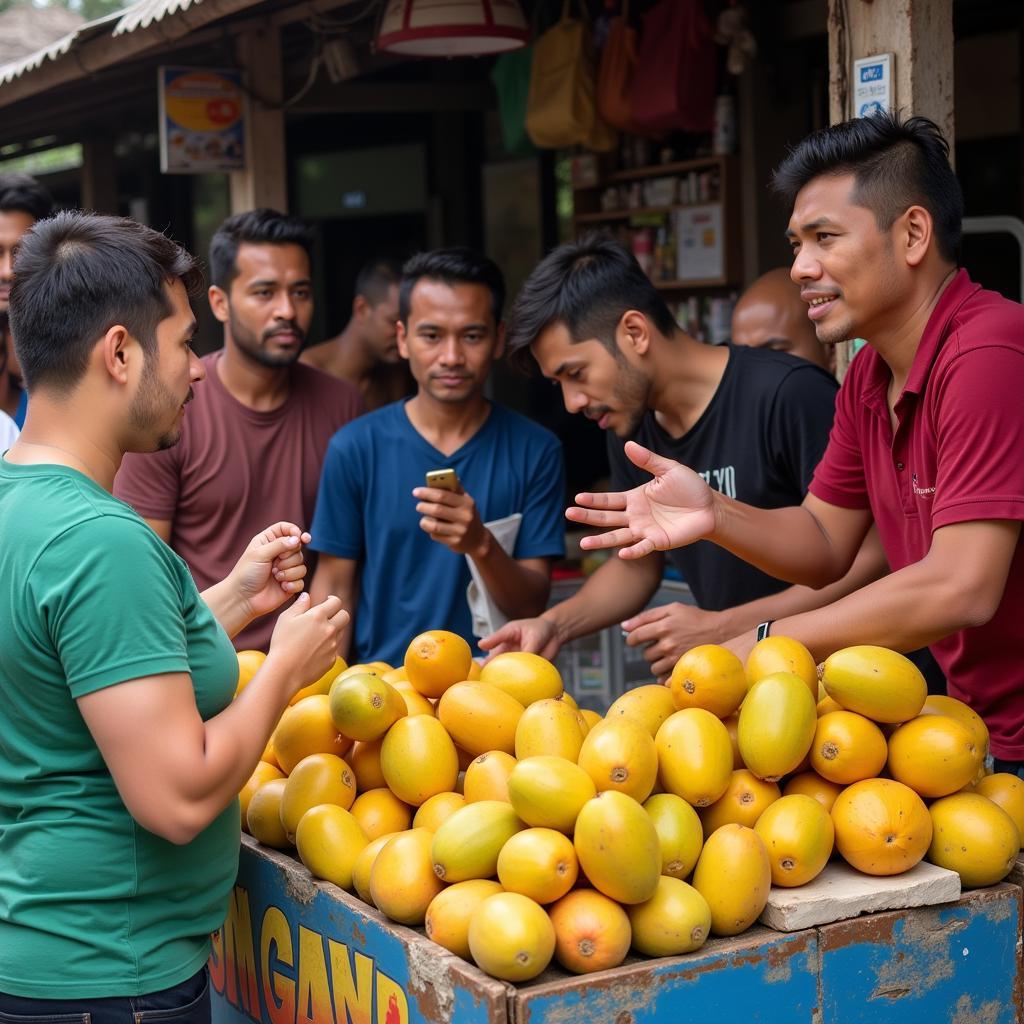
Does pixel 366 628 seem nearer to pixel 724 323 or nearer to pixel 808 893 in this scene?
pixel 808 893

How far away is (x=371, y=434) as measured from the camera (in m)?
4.00

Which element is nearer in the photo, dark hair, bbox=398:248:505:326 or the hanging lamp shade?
dark hair, bbox=398:248:505:326

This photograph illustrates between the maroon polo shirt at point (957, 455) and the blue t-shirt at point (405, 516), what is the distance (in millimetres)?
1201

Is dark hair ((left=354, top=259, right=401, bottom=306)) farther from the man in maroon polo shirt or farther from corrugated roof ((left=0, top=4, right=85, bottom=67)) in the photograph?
corrugated roof ((left=0, top=4, right=85, bottom=67))

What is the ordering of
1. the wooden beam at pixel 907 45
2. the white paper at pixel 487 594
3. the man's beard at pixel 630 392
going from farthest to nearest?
the white paper at pixel 487 594 → the man's beard at pixel 630 392 → the wooden beam at pixel 907 45

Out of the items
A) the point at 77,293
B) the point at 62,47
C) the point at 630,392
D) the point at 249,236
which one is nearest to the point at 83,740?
the point at 77,293

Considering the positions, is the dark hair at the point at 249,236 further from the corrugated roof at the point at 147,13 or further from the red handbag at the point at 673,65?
the red handbag at the point at 673,65

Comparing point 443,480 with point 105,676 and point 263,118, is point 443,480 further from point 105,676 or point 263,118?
point 263,118

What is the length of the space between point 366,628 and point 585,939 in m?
2.20

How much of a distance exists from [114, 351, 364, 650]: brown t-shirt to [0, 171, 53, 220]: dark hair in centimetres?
120

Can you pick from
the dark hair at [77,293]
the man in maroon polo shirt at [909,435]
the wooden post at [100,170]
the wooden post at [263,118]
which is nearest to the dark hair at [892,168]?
the man in maroon polo shirt at [909,435]

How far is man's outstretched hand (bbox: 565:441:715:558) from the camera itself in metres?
2.69

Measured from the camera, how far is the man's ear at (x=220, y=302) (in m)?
4.40

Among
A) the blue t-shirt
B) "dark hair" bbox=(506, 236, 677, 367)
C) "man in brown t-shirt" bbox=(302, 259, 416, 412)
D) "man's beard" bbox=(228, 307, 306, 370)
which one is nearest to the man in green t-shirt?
"dark hair" bbox=(506, 236, 677, 367)
